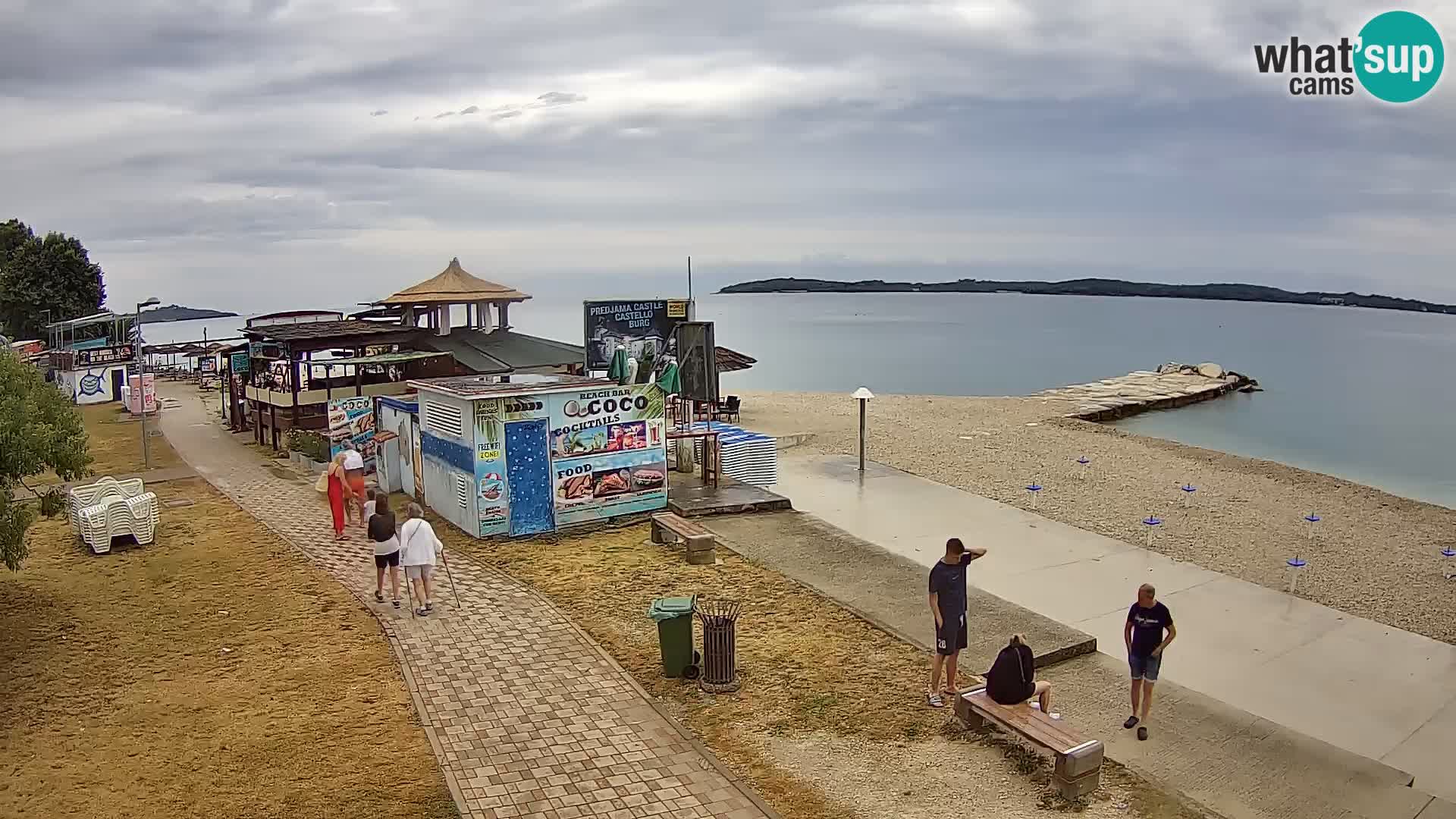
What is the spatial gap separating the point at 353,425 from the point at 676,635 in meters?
11.4

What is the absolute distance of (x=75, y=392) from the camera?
107ft

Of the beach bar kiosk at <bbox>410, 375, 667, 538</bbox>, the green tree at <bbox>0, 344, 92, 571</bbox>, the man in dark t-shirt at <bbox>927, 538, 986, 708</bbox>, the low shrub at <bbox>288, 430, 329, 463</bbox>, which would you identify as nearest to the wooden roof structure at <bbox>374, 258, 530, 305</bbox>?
the low shrub at <bbox>288, 430, 329, 463</bbox>

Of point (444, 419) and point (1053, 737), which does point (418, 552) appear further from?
point (1053, 737)

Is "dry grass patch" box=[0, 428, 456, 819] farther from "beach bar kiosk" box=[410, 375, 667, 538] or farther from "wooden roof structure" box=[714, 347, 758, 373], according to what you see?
"wooden roof structure" box=[714, 347, 758, 373]

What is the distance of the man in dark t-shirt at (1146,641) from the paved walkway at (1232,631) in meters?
2.09

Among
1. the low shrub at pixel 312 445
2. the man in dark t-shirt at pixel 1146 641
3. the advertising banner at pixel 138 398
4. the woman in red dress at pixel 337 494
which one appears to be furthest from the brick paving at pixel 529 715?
the advertising banner at pixel 138 398

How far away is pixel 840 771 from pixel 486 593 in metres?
5.46

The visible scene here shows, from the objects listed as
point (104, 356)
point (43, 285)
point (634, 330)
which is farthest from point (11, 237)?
point (634, 330)

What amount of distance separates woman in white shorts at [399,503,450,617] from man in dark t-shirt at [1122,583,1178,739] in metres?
6.77

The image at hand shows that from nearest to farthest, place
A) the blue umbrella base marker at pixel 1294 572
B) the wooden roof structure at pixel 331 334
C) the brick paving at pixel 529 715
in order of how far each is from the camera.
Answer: the brick paving at pixel 529 715 → the blue umbrella base marker at pixel 1294 572 → the wooden roof structure at pixel 331 334

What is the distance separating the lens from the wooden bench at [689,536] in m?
12.8

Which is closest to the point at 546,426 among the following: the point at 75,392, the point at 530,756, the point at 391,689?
the point at 391,689

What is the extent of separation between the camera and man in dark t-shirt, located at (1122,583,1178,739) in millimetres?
7988

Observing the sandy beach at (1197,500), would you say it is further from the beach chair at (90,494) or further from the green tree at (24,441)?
the beach chair at (90,494)
